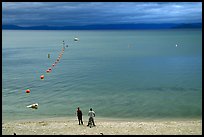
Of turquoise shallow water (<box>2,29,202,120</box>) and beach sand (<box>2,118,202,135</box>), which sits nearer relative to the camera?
beach sand (<box>2,118,202,135</box>)

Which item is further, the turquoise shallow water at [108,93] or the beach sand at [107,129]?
the turquoise shallow water at [108,93]

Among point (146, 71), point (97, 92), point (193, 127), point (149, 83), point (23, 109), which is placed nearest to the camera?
point (193, 127)

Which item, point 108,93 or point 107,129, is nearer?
point 107,129

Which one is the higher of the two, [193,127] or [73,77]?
[73,77]

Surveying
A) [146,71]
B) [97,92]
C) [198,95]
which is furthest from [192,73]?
[97,92]

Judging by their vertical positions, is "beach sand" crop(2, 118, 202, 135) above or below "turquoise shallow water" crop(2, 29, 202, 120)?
below

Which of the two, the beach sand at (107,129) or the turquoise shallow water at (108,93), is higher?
the turquoise shallow water at (108,93)

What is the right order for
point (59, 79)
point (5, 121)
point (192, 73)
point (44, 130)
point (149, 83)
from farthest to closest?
point (192, 73) → point (59, 79) → point (149, 83) → point (5, 121) → point (44, 130)

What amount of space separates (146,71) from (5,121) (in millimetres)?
21818

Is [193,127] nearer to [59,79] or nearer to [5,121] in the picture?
[5,121]

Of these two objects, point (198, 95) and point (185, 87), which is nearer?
point (198, 95)

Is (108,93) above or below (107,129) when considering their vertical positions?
above

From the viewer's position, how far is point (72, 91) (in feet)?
83.1

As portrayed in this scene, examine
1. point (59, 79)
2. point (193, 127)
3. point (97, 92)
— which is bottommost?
point (193, 127)
